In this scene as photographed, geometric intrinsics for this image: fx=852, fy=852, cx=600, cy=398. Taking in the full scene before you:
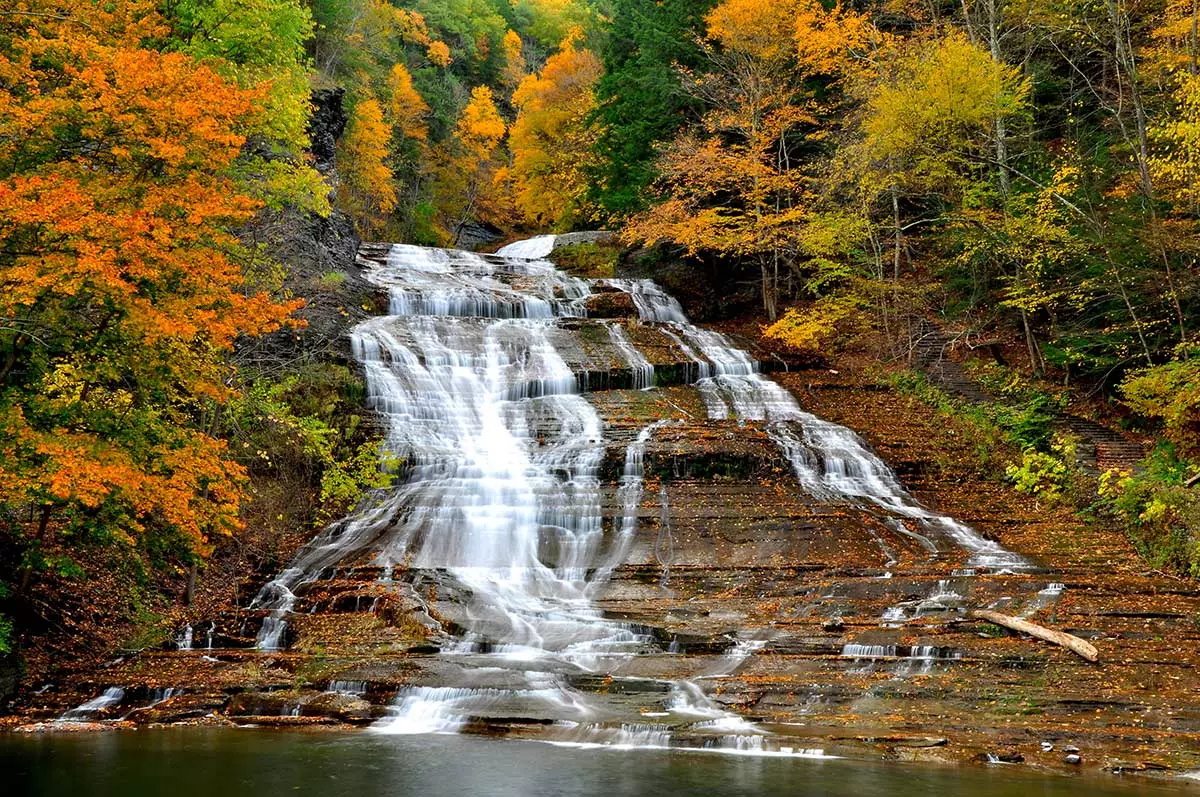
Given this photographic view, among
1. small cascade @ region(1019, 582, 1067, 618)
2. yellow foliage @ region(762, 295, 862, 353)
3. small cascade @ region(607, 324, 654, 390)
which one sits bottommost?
small cascade @ region(1019, 582, 1067, 618)

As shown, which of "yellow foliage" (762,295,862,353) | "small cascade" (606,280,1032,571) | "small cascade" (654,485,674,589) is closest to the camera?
"small cascade" (654,485,674,589)

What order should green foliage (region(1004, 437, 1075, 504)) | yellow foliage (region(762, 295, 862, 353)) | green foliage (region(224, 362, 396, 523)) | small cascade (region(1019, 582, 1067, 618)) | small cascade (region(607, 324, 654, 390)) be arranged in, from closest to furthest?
small cascade (region(1019, 582, 1067, 618)), green foliage (region(224, 362, 396, 523)), green foliage (region(1004, 437, 1075, 504)), small cascade (region(607, 324, 654, 390)), yellow foliage (region(762, 295, 862, 353))

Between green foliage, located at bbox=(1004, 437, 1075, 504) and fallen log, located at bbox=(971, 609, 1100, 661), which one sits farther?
green foliage, located at bbox=(1004, 437, 1075, 504)

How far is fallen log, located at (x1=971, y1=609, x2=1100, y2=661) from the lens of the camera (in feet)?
33.3

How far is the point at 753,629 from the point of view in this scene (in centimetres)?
1193

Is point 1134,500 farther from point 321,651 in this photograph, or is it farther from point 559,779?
point 321,651

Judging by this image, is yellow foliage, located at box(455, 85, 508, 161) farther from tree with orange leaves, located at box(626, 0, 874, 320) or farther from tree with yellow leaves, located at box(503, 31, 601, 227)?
tree with orange leaves, located at box(626, 0, 874, 320)

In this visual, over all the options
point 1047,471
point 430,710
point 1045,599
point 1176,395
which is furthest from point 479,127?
point 430,710

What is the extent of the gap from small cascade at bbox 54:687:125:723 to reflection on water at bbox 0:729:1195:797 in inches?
26.1

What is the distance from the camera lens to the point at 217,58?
1418 centimetres

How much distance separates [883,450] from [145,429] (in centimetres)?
1513

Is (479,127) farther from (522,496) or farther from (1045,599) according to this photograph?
(1045,599)

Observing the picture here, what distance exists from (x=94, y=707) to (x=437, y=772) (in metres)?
4.55

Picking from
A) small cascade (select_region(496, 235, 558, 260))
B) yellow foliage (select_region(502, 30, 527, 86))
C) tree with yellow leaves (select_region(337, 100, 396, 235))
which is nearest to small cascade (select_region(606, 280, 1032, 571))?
small cascade (select_region(496, 235, 558, 260))
